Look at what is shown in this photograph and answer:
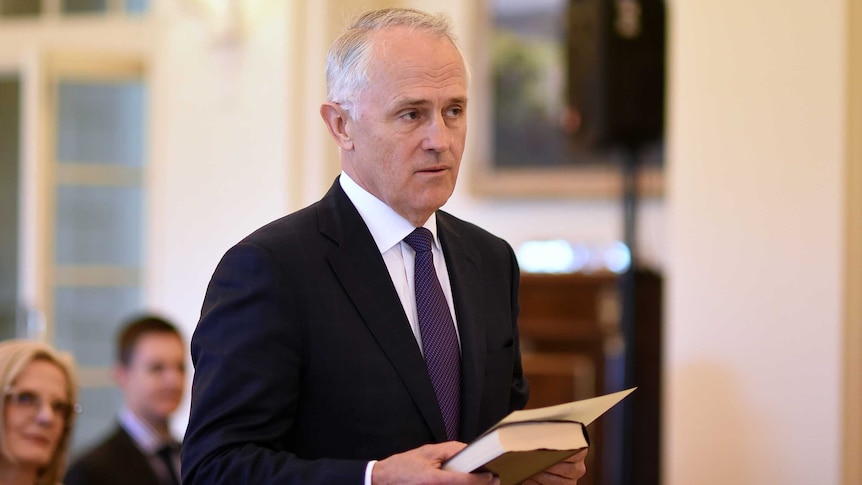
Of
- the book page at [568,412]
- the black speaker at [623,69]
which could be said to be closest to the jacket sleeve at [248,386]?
the book page at [568,412]

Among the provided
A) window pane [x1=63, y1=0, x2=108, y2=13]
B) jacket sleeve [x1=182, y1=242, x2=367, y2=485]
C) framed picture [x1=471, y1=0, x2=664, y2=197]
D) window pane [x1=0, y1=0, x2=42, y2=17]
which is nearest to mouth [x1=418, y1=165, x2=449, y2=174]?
jacket sleeve [x1=182, y1=242, x2=367, y2=485]

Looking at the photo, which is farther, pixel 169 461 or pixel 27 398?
pixel 169 461

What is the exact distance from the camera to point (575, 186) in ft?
18.0

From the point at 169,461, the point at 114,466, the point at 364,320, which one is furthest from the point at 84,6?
the point at 364,320

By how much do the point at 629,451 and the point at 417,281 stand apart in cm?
292

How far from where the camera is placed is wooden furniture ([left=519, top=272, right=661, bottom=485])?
463 centimetres

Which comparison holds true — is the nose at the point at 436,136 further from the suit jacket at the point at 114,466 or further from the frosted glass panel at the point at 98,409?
the frosted glass panel at the point at 98,409

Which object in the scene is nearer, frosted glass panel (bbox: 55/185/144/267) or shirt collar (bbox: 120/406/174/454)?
shirt collar (bbox: 120/406/174/454)

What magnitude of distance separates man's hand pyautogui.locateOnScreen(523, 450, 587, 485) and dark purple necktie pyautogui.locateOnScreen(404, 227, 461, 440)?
0.14m

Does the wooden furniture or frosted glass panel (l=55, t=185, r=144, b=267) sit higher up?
frosted glass panel (l=55, t=185, r=144, b=267)

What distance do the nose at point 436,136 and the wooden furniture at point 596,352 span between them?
3.11m

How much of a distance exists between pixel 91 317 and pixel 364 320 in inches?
175

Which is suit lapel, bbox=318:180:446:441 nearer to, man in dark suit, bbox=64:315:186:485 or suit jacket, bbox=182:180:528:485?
suit jacket, bbox=182:180:528:485

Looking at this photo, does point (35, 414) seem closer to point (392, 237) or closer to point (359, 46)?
point (392, 237)
